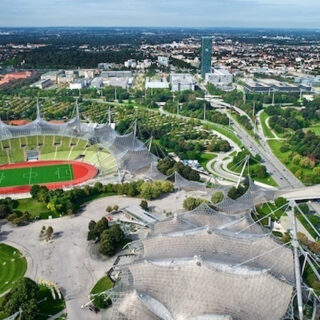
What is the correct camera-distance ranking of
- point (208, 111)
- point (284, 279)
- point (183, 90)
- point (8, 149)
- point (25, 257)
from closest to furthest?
point (284, 279) < point (25, 257) < point (8, 149) < point (208, 111) < point (183, 90)

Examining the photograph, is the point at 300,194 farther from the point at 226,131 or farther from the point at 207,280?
the point at 226,131

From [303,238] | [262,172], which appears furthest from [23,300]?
[262,172]

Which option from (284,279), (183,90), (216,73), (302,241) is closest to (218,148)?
(302,241)

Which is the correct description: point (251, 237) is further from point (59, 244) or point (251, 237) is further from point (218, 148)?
point (218, 148)

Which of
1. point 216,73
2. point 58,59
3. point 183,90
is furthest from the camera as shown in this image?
point 58,59

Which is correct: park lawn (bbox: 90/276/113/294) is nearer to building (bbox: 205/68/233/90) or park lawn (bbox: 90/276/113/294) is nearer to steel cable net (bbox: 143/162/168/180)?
steel cable net (bbox: 143/162/168/180)

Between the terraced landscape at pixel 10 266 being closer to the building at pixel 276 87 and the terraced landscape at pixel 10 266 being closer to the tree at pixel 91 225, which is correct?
the tree at pixel 91 225

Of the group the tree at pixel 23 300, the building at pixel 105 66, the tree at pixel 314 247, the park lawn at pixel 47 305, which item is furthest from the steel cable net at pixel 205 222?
the building at pixel 105 66

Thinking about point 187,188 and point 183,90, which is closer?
point 187,188
